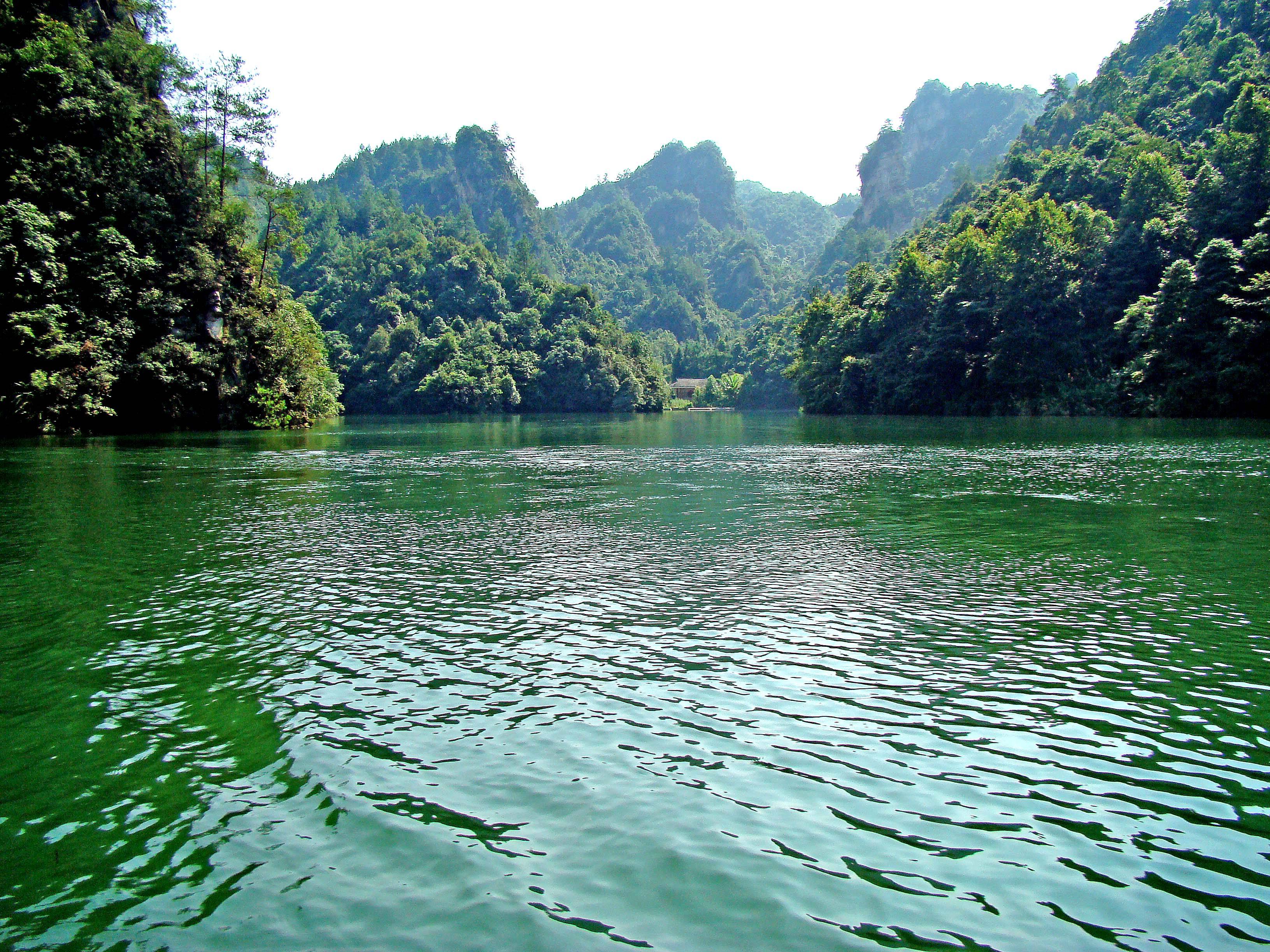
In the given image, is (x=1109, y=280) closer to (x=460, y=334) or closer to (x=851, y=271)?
(x=851, y=271)

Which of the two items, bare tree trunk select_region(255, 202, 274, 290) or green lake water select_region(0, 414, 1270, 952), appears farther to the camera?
bare tree trunk select_region(255, 202, 274, 290)

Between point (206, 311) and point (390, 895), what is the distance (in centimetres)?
7112

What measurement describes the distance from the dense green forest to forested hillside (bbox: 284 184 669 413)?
216 ft

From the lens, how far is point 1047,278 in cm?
8544

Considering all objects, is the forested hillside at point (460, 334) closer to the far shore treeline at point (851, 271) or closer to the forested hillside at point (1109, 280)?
the far shore treeline at point (851, 271)

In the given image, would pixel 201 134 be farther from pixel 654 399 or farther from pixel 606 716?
pixel 654 399

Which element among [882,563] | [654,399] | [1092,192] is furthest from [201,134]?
[654,399]

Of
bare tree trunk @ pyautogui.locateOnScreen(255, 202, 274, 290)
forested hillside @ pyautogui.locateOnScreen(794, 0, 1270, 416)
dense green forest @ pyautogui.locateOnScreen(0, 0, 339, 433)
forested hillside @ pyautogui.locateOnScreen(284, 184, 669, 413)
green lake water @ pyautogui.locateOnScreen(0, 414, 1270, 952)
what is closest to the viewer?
green lake water @ pyautogui.locateOnScreen(0, 414, 1270, 952)

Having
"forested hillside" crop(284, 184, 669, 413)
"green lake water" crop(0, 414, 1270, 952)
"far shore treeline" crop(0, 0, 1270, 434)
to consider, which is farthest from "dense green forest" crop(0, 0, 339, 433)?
"forested hillside" crop(284, 184, 669, 413)

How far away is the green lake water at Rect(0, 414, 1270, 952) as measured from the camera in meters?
6.01

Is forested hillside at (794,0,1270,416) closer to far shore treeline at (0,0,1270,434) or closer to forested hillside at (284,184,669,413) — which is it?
far shore treeline at (0,0,1270,434)

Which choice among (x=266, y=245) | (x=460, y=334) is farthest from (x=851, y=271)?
(x=266, y=245)

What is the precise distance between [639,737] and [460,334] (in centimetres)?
15113

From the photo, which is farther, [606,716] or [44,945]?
[606,716]
